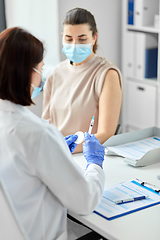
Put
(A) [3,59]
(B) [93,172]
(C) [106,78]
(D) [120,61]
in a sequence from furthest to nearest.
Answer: (D) [120,61], (C) [106,78], (B) [93,172], (A) [3,59]

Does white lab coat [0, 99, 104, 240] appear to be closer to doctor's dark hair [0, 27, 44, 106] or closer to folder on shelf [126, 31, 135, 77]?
doctor's dark hair [0, 27, 44, 106]

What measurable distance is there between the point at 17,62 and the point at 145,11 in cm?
257

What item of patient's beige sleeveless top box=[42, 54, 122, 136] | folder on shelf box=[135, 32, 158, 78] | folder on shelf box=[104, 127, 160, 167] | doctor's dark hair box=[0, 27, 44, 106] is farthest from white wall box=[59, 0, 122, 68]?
doctor's dark hair box=[0, 27, 44, 106]

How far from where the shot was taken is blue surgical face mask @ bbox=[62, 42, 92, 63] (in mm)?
1992

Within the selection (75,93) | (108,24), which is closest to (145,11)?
(108,24)

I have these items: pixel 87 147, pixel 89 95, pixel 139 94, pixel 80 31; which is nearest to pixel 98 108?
pixel 89 95

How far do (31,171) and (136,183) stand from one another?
1.61ft

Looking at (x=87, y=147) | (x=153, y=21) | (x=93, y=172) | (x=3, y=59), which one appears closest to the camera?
(x=3, y=59)

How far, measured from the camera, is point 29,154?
3.22 feet

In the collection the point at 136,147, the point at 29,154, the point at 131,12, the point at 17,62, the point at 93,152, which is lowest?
the point at 136,147

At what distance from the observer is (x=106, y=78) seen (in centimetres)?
194

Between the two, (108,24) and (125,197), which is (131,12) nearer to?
(108,24)

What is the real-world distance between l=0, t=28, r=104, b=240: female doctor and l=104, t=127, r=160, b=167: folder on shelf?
0.48 m

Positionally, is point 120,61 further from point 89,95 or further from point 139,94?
point 89,95
